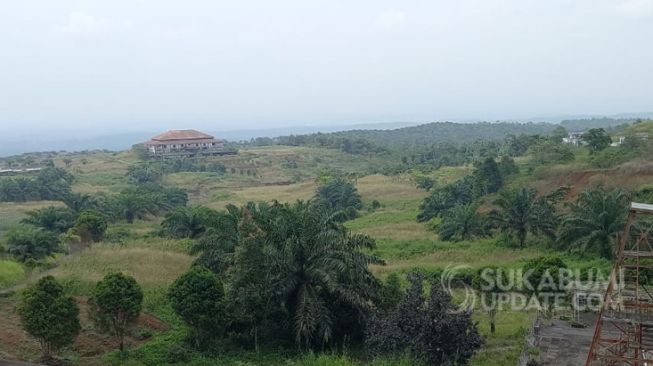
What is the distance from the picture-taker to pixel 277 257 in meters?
15.0

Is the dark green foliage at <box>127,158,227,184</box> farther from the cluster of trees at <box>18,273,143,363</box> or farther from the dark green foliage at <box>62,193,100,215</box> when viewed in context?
the cluster of trees at <box>18,273,143,363</box>

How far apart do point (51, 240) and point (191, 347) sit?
13.0m

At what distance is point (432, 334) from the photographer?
11.8m

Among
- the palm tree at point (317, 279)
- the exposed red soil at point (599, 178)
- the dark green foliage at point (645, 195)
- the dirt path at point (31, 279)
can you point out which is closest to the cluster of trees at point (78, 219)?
the dirt path at point (31, 279)

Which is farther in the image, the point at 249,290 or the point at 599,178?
the point at 599,178

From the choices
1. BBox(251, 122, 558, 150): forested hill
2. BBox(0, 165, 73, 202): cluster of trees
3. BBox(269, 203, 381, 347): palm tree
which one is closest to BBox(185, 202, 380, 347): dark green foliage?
A: BBox(269, 203, 381, 347): palm tree

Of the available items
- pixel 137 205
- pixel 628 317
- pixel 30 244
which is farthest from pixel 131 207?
pixel 628 317

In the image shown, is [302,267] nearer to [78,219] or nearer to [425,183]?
[78,219]

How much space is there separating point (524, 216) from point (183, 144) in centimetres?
6122

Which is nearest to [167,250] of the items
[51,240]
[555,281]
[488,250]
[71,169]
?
[51,240]

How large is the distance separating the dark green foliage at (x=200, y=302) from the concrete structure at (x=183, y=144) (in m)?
64.7

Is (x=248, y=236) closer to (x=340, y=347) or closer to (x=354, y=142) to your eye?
(x=340, y=347)

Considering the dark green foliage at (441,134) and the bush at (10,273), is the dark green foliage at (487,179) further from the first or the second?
the dark green foliage at (441,134)

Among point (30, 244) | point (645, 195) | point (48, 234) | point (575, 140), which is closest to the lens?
point (30, 244)
